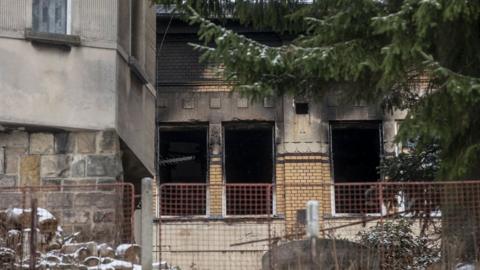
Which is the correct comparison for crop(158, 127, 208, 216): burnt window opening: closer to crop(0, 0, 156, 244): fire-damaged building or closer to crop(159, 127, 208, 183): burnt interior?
crop(159, 127, 208, 183): burnt interior

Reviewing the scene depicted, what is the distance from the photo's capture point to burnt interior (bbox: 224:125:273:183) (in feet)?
65.9

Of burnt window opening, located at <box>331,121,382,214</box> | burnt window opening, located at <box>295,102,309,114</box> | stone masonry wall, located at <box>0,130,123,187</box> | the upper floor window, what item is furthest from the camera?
burnt window opening, located at <box>331,121,382,214</box>

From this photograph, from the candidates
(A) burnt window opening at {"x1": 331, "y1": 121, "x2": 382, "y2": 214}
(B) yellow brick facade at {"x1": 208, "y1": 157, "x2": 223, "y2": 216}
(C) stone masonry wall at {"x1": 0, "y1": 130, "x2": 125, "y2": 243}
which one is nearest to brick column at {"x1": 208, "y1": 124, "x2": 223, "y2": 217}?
(B) yellow brick facade at {"x1": 208, "y1": 157, "x2": 223, "y2": 216}

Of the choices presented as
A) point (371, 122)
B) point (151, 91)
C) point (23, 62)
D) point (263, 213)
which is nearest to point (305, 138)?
point (371, 122)

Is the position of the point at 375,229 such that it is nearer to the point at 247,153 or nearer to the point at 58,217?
the point at 58,217

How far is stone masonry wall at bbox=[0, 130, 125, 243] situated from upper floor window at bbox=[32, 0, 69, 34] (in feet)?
Answer: 4.89

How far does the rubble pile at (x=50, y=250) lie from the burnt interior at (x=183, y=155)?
960cm

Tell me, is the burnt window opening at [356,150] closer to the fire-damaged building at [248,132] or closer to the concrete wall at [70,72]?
the fire-damaged building at [248,132]

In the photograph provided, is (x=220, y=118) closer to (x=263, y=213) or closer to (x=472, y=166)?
(x=263, y=213)

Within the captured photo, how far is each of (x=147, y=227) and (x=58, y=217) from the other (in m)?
2.86

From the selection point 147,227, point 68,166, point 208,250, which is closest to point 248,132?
point 68,166

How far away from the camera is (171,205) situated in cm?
1136

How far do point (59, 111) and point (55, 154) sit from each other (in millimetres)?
614

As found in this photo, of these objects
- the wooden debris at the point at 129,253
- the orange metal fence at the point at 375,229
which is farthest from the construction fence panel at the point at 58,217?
the orange metal fence at the point at 375,229
